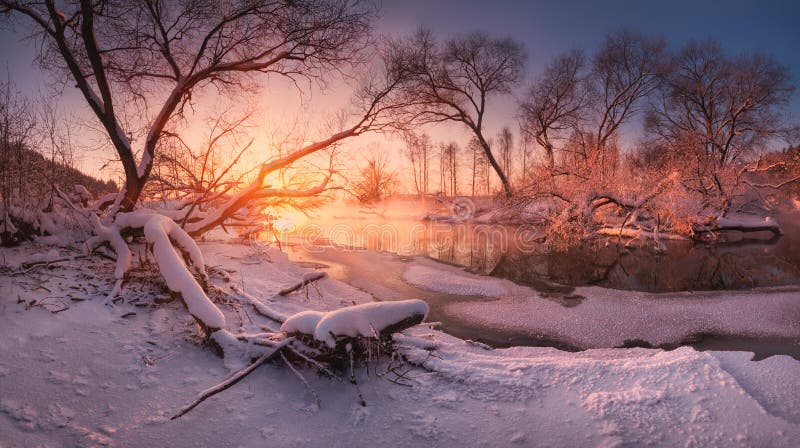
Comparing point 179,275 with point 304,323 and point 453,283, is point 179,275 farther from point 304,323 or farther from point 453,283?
point 453,283

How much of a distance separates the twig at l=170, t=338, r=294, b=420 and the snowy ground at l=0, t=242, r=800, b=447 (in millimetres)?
119

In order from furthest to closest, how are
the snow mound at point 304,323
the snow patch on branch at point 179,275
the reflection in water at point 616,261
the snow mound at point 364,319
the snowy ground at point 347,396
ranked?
the reflection in water at point 616,261 → the snow patch on branch at point 179,275 → the snow mound at point 304,323 → the snow mound at point 364,319 → the snowy ground at point 347,396

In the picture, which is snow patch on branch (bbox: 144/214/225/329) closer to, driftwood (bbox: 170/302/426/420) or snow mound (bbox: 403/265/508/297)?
driftwood (bbox: 170/302/426/420)

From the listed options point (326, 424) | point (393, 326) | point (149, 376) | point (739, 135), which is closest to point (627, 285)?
point (393, 326)

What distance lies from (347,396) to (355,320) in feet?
1.96

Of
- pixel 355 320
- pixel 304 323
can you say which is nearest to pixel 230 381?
pixel 304 323

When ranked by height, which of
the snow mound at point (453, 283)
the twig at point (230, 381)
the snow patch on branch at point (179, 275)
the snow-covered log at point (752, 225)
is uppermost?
the snow-covered log at point (752, 225)

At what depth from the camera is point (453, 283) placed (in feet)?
29.1

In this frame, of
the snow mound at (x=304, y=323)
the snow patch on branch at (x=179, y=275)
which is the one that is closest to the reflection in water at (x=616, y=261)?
the snow mound at (x=304, y=323)

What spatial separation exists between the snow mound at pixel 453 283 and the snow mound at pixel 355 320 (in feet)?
16.7

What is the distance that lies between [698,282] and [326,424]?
9894mm

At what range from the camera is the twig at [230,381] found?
2.46m

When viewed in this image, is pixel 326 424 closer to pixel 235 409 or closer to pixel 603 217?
pixel 235 409

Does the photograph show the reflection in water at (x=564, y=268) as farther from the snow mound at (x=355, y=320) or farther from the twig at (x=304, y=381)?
the twig at (x=304, y=381)
